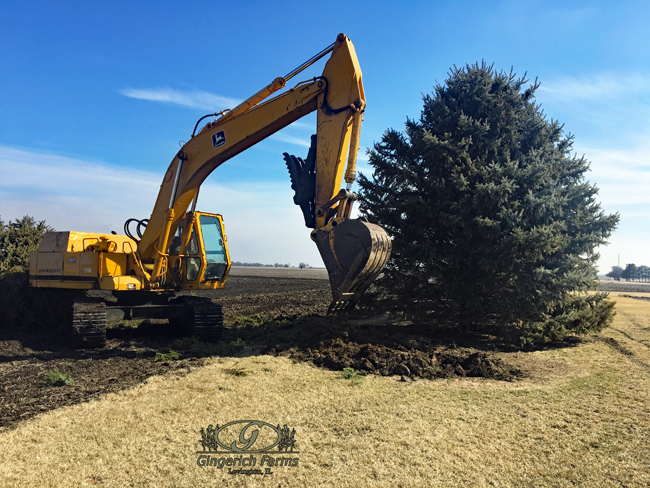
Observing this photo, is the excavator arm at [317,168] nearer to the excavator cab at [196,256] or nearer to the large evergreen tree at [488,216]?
the excavator cab at [196,256]

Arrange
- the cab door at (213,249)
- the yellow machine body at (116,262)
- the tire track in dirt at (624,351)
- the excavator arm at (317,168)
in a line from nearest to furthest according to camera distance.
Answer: the excavator arm at (317,168) → the tire track in dirt at (624,351) → the yellow machine body at (116,262) → the cab door at (213,249)

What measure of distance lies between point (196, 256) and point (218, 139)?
2.75 meters

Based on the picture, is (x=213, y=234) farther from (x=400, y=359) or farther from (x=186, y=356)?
(x=400, y=359)

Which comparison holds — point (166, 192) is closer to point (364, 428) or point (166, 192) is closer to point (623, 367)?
point (364, 428)

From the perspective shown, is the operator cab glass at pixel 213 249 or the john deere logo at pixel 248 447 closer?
the john deere logo at pixel 248 447

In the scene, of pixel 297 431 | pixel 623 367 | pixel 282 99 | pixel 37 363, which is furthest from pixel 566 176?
pixel 37 363

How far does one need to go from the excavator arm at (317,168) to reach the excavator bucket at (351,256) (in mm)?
15

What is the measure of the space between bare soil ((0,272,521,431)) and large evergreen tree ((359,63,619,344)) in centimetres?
120

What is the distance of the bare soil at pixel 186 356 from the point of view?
20.1 feet

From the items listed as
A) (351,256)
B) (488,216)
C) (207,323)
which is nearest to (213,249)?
(207,323)

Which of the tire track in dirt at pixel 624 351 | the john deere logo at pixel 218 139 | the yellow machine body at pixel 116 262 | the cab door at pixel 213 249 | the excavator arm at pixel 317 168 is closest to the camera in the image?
the excavator arm at pixel 317 168

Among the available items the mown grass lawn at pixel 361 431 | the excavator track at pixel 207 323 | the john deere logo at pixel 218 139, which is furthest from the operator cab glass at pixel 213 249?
the mown grass lawn at pixel 361 431

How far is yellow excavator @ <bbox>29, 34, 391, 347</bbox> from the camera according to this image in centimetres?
700

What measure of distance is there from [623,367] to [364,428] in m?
5.91
